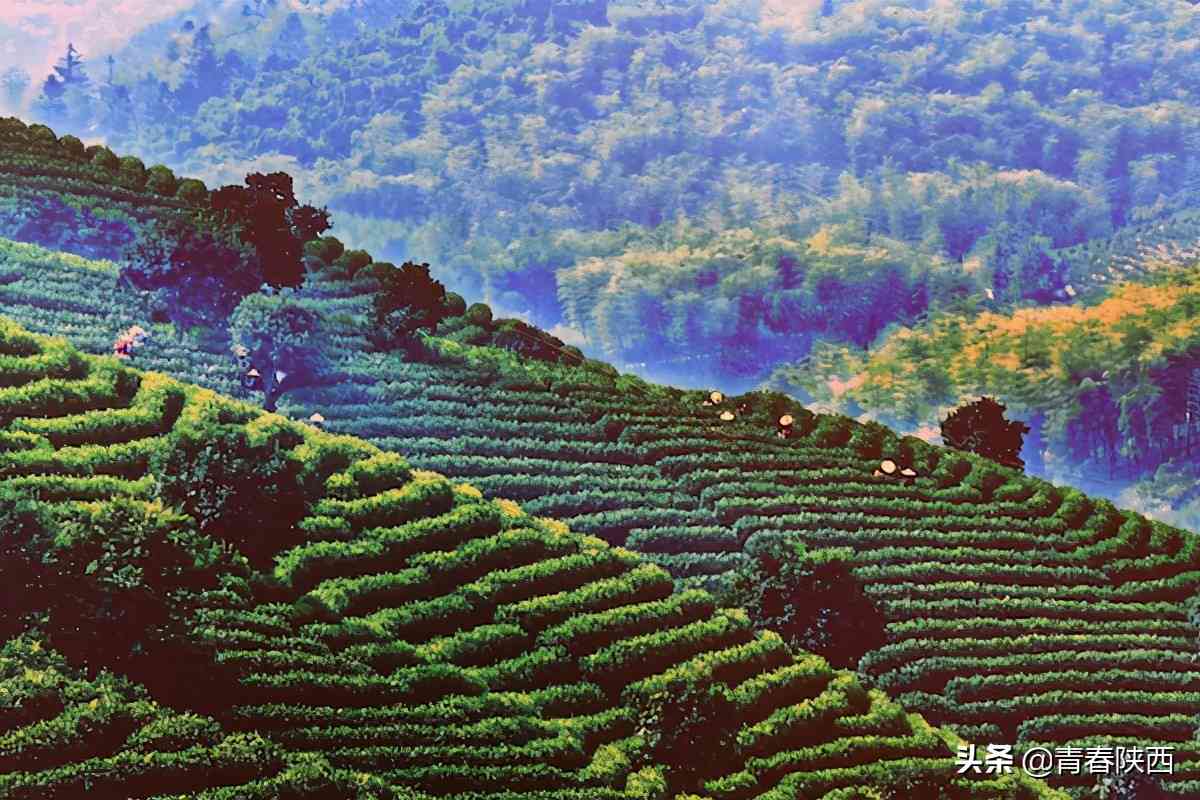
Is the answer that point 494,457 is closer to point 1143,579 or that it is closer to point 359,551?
point 359,551

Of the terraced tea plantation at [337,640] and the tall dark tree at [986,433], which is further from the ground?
the tall dark tree at [986,433]

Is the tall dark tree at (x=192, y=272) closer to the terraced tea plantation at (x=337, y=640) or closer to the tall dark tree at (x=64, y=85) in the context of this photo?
the terraced tea plantation at (x=337, y=640)

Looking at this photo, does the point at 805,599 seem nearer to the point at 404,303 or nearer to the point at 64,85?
the point at 404,303

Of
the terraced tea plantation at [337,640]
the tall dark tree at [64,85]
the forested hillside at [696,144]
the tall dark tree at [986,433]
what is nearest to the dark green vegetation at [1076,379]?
the tall dark tree at [986,433]

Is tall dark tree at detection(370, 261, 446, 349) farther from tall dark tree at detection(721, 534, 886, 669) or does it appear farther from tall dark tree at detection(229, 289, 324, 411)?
tall dark tree at detection(721, 534, 886, 669)

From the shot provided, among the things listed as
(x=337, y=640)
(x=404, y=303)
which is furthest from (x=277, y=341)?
(x=337, y=640)

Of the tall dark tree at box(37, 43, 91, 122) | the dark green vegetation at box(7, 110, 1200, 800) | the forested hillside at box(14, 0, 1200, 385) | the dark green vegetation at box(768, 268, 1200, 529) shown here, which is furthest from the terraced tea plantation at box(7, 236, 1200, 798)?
the tall dark tree at box(37, 43, 91, 122)
